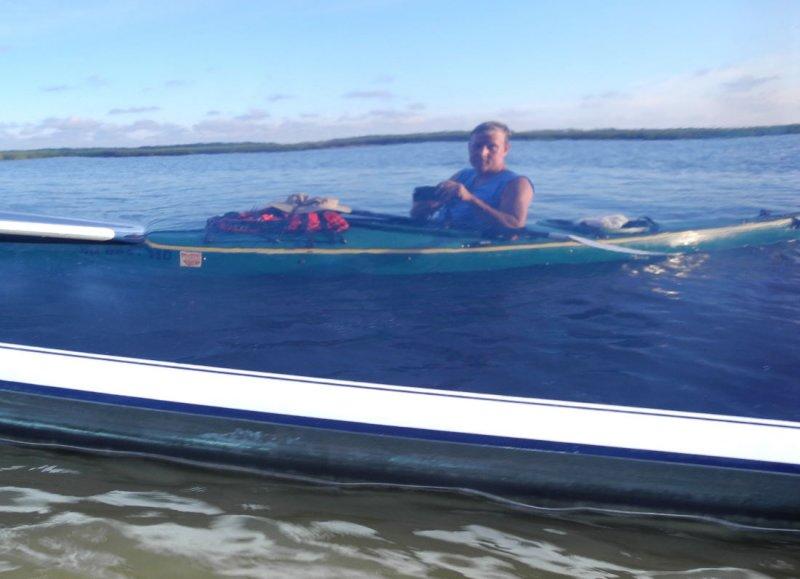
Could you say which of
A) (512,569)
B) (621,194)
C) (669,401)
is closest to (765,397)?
(669,401)

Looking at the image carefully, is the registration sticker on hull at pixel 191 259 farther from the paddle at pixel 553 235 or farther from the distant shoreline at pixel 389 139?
the paddle at pixel 553 235

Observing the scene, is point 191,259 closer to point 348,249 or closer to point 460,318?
point 348,249

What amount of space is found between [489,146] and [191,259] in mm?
1213

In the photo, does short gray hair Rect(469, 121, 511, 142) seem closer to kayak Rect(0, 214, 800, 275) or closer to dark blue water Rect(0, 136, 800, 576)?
dark blue water Rect(0, 136, 800, 576)

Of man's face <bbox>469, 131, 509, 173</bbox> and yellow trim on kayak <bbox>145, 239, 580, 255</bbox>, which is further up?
man's face <bbox>469, 131, 509, 173</bbox>

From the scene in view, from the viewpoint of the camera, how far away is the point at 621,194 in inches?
112

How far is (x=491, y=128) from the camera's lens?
9.53 feet

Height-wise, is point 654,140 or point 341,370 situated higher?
point 654,140

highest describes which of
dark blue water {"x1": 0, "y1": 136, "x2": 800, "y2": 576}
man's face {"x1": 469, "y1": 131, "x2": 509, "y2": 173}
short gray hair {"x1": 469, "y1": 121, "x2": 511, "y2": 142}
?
short gray hair {"x1": 469, "y1": 121, "x2": 511, "y2": 142}

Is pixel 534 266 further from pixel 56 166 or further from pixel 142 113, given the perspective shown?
pixel 56 166

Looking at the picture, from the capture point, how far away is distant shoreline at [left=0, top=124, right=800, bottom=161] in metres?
2.79

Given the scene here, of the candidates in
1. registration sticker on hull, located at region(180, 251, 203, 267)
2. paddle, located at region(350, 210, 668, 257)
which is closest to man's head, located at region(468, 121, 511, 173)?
paddle, located at region(350, 210, 668, 257)

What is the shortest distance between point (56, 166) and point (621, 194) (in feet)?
7.45

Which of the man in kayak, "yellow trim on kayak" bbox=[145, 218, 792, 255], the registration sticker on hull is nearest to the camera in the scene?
"yellow trim on kayak" bbox=[145, 218, 792, 255]
